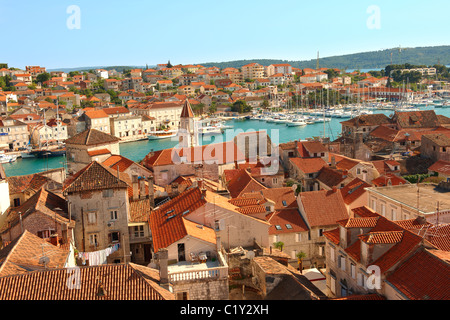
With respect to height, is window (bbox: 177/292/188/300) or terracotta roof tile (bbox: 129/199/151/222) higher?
terracotta roof tile (bbox: 129/199/151/222)

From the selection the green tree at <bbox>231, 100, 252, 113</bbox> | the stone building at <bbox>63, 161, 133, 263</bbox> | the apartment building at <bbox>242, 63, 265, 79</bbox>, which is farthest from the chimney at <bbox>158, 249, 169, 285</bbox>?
the apartment building at <bbox>242, 63, 265, 79</bbox>

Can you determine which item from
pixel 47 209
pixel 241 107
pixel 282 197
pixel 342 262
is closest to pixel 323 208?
pixel 282 197

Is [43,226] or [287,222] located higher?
[43,226]

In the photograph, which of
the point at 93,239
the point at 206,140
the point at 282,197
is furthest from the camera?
the point at 206,140

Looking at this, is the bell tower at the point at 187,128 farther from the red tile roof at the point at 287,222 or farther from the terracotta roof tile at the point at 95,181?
the terracotta roof tile at the point at 95,181

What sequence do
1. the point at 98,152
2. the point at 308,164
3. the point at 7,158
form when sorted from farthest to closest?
1. the point at 7,158
2. the point at 308,164
3. the point at 98,152

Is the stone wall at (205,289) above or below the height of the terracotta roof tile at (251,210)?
below

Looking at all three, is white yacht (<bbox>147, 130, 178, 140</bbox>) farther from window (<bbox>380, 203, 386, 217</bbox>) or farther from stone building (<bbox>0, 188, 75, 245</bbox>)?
stone building (<bbox>0, 188, 75, 245</bbox>)

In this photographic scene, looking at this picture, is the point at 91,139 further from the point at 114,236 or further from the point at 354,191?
the point at 354,191

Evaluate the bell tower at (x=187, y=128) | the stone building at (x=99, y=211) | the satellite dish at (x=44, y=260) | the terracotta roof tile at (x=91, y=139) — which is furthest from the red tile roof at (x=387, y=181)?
the satellite dish at (x=44, y=260)

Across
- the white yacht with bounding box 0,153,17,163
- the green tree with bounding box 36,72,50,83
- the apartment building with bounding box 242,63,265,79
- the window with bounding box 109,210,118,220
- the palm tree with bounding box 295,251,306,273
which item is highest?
the apartment building with bounding box 242,63,265,79

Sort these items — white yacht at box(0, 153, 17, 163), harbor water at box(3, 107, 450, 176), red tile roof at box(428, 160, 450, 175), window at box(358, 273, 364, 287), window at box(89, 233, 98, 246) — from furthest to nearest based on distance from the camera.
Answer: white yacht at box(0, 153, 17, 163)
harbor water at box(3, 107, 450, 176)
red tile roof at box(428, 160, 450, 175)
window at box(89, 233, 98, 246)
window at box(358, 273, 364, 287)
